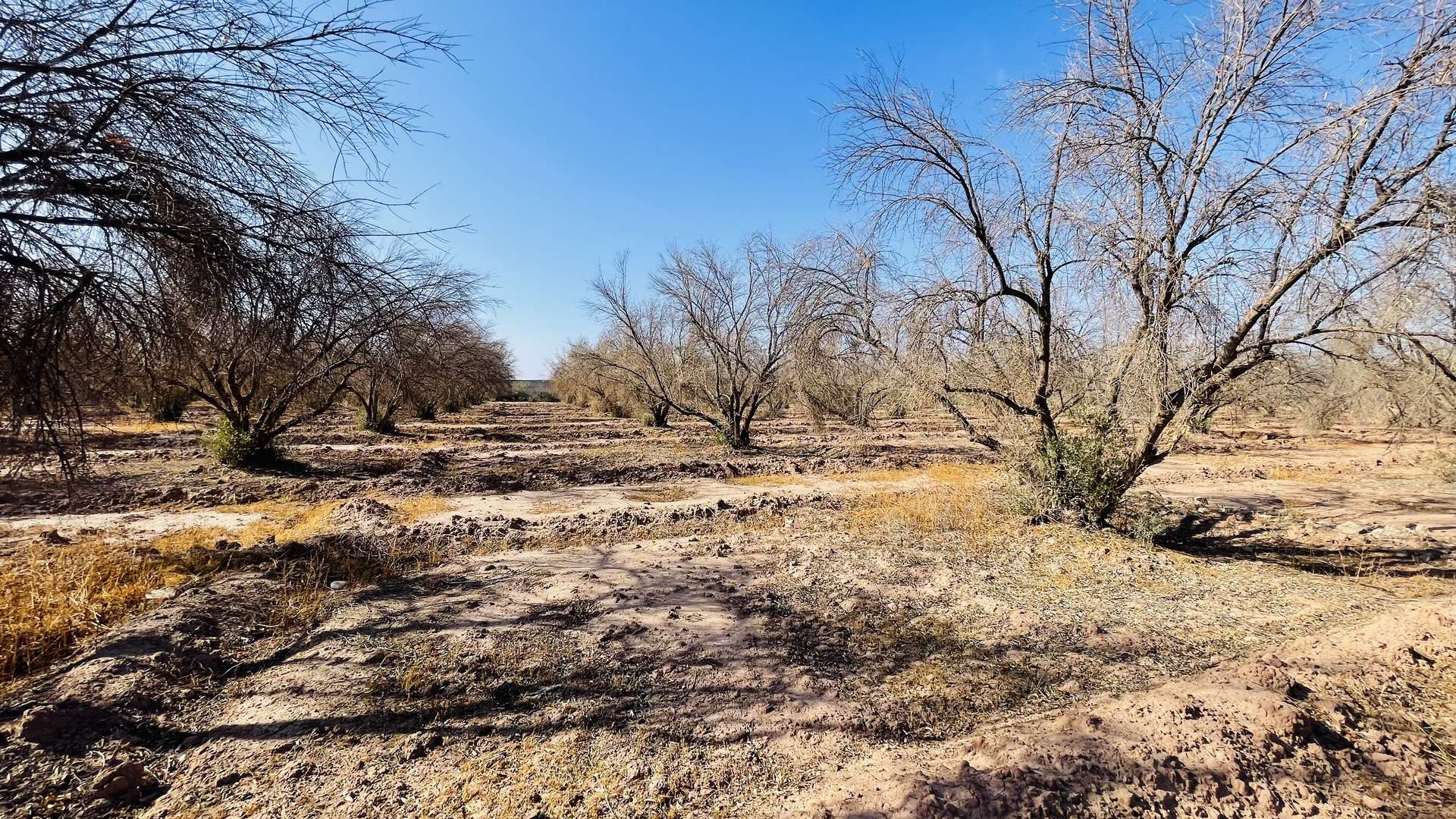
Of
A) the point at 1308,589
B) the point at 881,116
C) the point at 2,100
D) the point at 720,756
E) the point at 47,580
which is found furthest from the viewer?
the point at 881,116

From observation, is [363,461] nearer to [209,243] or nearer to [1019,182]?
[209,243]

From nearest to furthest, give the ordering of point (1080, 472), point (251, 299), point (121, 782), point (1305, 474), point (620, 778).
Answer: point (121, 782) < point (620, 778) < point (251, 299) < point (1080, 472) < point (1305, 474)

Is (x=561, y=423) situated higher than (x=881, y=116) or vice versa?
(x=881, y=116)

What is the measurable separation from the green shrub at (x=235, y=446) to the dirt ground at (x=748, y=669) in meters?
3.98

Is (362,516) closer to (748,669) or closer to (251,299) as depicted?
(251,299)

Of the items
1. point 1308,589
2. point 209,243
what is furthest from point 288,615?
point 1308,589

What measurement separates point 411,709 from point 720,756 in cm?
194

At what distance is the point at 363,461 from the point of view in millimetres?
14508

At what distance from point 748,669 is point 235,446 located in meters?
14.8

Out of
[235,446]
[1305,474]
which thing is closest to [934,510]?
[1305,474]

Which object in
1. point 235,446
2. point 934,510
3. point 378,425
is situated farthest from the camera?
point 378,425

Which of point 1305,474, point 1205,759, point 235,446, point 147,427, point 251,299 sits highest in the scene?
point 251,299

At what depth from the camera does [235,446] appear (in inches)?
491

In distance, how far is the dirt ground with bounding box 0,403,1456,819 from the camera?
8.18 feet
